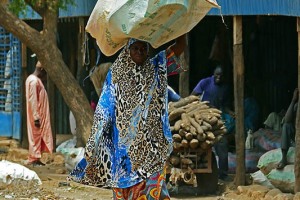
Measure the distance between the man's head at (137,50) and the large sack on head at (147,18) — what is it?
6 centimetres

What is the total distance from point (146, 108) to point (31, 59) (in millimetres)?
11383

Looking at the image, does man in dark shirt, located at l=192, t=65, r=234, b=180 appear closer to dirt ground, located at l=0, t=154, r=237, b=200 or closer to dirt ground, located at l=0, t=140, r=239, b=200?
dirt ground, located at l=0, t=140, r=239, b=200

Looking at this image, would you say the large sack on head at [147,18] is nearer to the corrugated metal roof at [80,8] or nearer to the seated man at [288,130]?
the seated man at [288,130]

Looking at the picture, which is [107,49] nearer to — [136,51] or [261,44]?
[136,51]

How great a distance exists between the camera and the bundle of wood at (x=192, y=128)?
10805 mm

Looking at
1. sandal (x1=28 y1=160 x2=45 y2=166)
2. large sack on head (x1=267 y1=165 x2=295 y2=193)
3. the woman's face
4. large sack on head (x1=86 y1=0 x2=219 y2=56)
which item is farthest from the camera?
sandal (x1=28 y1=160 x2=45 y2=166)

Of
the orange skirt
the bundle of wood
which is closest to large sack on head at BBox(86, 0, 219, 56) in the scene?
the orange skirt

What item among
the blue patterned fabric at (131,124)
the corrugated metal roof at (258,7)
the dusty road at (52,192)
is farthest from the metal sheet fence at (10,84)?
the blue patterned fabric at (131,124)

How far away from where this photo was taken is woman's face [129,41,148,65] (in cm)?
677

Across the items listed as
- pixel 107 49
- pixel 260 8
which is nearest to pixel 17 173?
pixel 260 8

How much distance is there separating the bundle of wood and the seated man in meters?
0.85

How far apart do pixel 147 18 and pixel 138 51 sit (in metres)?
0.34

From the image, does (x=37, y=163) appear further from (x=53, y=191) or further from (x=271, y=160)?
(x=271, y=160)

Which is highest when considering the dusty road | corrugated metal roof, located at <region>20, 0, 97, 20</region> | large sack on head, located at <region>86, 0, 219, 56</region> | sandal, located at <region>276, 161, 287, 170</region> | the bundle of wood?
corrugated metal roof, located at <region>20, 0, 97, 20</region>
